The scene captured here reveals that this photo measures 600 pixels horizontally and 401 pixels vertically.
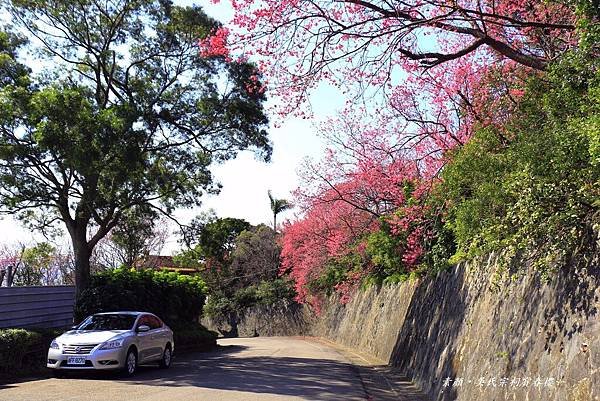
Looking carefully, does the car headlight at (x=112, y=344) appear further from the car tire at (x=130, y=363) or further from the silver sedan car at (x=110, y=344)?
the car tire at (x=130, y=363)

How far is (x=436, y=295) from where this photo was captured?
47.3ft

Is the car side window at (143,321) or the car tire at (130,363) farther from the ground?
the car side window at (143,321)

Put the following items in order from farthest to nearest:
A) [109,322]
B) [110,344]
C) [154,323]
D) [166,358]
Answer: [166,358], [154,323], [109,322], [110,344]

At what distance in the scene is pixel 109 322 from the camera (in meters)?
Result: 14.5

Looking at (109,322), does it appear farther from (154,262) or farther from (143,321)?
(154,262)

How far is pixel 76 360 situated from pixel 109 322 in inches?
74.2

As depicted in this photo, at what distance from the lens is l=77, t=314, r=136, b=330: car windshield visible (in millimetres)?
14190

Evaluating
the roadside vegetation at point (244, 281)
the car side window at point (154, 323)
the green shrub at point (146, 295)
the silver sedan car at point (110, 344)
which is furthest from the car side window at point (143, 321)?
the roadside vegetation at point (244, 281)

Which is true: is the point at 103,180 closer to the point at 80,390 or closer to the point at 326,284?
the point at 80,390

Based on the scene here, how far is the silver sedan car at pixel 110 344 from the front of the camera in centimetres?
1271

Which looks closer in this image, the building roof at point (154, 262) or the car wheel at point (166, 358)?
the car wheel at point (166, 358)

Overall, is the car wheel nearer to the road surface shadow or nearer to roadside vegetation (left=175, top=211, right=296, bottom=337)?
the road surface shadow

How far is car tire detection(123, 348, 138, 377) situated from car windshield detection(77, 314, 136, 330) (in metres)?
0.73

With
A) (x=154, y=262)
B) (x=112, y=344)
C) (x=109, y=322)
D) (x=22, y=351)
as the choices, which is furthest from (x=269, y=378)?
(x=154, y=262)
